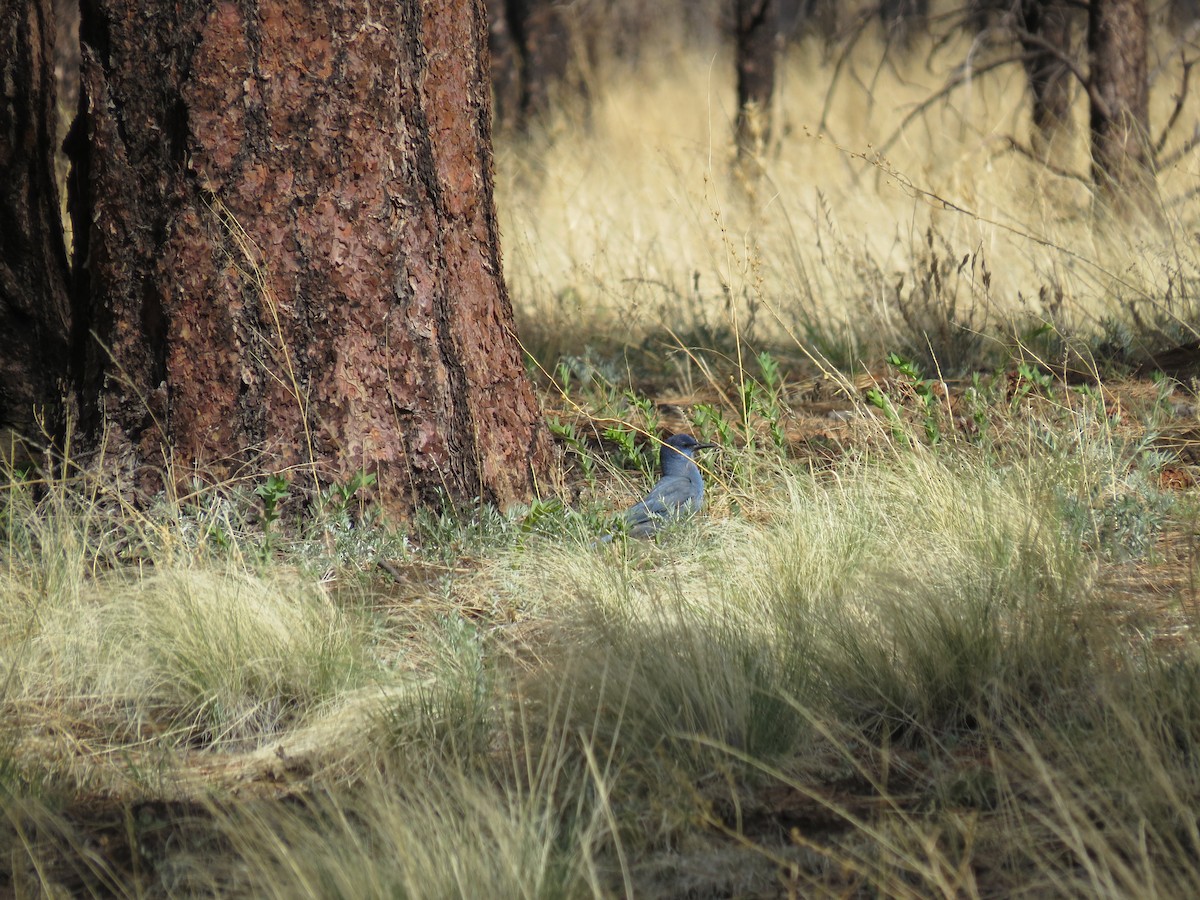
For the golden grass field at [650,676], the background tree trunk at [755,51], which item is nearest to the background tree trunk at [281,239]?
the golden grass field at [650,676]

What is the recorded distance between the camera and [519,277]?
700 cm

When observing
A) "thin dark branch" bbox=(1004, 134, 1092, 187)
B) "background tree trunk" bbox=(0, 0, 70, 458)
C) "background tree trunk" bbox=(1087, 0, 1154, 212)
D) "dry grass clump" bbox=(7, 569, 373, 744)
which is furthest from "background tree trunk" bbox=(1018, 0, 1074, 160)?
"dry grass clump" bbox=(7, 569, 373, 744)

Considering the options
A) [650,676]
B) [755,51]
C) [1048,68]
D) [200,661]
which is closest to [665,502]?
[650,676]

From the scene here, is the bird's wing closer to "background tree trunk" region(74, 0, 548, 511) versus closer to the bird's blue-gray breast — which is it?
the bird's blue-gray breast

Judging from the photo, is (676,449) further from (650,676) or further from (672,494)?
(650,676)

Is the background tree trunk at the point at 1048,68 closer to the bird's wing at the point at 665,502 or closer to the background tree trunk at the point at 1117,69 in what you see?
the background tree trunk at the point at 1117,69

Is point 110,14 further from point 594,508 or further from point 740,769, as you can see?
point 740,769

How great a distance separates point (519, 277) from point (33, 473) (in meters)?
3.64

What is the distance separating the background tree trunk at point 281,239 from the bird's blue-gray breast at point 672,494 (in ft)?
1.47

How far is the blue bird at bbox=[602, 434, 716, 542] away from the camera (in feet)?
11.4

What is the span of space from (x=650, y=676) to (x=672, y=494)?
1.24 meters

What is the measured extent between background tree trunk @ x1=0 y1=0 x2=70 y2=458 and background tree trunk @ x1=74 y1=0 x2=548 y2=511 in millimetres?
333

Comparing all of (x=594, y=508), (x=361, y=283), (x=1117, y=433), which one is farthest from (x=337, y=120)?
(x=1117, y=433)

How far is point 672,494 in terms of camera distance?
11.7 ft
